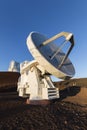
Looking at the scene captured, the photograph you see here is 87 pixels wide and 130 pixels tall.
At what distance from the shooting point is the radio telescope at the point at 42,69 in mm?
17402

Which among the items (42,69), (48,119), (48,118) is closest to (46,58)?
(42,69)

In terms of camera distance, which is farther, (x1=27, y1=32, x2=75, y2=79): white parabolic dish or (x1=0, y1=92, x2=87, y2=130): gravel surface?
(x1=27, y1=32, x2=75, y2=79): white parabolic dish

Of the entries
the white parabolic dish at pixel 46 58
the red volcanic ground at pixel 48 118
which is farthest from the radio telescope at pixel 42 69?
the red volcanic ground at pixel 48 118

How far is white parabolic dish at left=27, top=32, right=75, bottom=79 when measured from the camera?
56.6ft

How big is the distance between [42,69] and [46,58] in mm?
1619

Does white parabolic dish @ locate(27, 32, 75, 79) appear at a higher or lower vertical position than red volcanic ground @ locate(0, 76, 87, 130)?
higher

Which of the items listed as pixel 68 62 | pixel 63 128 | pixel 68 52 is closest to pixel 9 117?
pixel 63 128

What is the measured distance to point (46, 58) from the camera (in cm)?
1802

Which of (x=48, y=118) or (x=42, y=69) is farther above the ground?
(x=42, y=69)

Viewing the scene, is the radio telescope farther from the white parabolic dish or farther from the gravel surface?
the gravel surface

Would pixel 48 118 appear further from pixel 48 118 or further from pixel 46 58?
pixel 46 58

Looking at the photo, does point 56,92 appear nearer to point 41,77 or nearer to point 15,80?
point 41,77

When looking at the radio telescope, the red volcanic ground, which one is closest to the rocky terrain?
the red volcanic ground

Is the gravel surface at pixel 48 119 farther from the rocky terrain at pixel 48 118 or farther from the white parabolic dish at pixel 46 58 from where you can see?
the white parabolic dish at pixel 46 58
